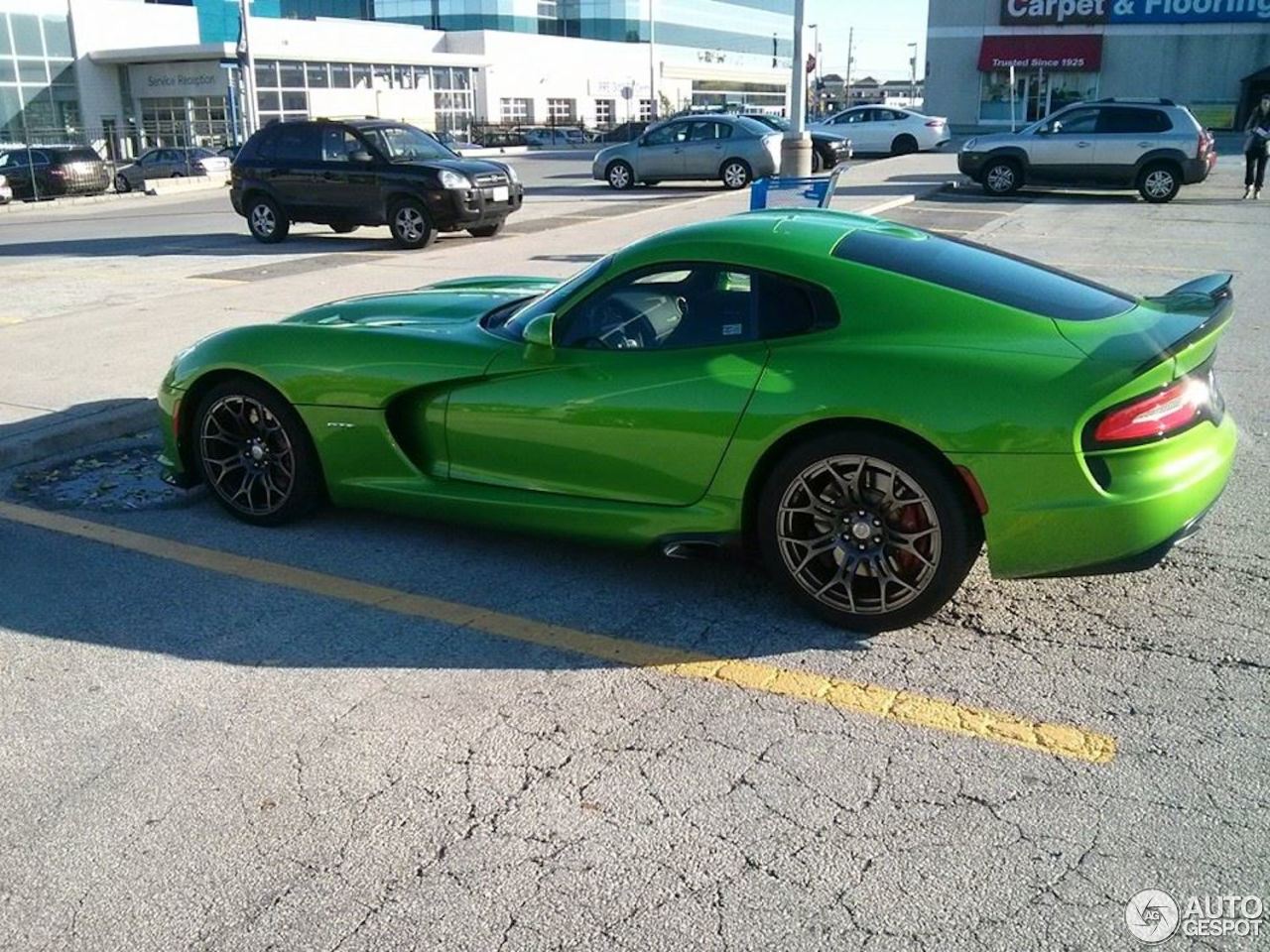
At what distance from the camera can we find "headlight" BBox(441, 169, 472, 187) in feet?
51.4

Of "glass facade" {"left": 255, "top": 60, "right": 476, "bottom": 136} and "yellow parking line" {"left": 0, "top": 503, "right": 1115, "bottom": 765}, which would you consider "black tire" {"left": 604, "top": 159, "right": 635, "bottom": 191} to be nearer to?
"yellow parking line" {"left": 0, "top": 503, "right": 1115, "bottom": 765}

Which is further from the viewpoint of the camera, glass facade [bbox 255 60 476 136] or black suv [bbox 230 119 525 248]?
glass facade [bbox 255 60 476 136]

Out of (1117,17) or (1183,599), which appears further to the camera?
(1117,17)

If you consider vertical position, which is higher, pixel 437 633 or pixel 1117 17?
pixel 1117 17

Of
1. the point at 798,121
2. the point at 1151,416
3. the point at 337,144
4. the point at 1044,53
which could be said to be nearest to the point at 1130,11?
the point at 1044,53

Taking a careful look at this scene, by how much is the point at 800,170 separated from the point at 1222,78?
37.6 m

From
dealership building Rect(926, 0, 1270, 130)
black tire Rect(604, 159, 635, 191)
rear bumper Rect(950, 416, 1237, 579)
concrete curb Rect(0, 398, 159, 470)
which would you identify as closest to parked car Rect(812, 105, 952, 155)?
black tire Rect(604, 159, 635, 191)

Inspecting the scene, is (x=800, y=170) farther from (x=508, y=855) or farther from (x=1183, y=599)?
(x=508, y=855)

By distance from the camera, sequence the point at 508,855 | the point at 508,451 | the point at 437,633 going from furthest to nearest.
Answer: the point at 508,451
the point at 437,633
the point at 508,855

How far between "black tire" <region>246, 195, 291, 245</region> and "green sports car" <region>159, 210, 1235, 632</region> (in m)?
12.7

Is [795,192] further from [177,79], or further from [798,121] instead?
[177,79]

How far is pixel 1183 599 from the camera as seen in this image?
4344 mm

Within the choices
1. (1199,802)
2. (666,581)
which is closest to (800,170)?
(666,581)

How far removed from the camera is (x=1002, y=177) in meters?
22.2
